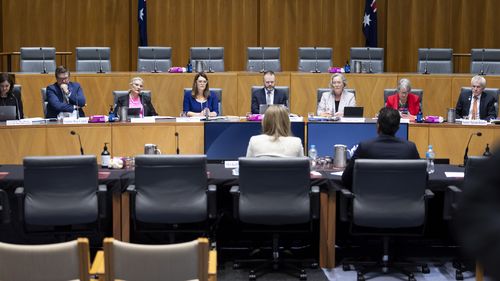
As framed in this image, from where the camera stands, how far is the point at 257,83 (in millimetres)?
11164

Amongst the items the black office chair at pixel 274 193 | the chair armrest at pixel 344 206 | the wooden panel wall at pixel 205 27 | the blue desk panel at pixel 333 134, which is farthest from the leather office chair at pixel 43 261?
the wooden panel wall at pixel 205 27

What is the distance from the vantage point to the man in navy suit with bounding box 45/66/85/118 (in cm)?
923

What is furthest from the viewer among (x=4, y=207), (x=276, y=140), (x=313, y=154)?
(x=313, y=154)


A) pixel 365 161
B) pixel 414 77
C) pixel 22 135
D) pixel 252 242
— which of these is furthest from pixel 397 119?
pixel 414 77

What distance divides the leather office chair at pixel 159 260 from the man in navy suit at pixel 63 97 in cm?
570

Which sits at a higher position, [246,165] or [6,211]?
[246,165]

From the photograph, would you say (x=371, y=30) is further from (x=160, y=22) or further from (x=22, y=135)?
(x=22, y=135)

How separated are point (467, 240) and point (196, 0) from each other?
45.1 ft

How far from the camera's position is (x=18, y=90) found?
9609mm

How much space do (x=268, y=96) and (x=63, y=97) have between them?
99.9 inches

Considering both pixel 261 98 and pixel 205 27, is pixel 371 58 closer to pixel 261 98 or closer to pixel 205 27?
pixel 261 98

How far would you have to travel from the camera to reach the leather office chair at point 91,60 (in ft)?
39.2

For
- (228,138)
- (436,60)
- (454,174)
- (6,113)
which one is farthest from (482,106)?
(6,113)

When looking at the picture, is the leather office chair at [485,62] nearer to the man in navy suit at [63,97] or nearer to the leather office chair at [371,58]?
the leather office chair at [371,58]
